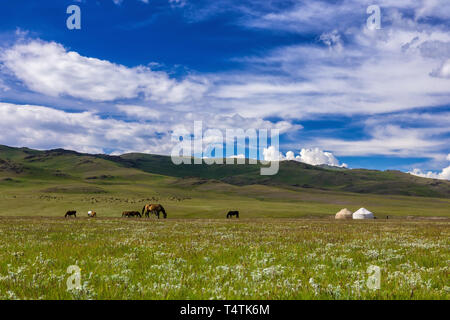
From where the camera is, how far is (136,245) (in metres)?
16.8

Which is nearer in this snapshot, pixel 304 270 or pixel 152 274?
pixel 152 274

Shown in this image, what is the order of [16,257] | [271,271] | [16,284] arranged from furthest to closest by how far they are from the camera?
[16,257]
[271,271]
[16,284]

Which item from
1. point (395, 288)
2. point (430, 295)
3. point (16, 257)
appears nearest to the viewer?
point (430, 295)

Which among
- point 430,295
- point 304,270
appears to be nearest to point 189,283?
point 304,270
